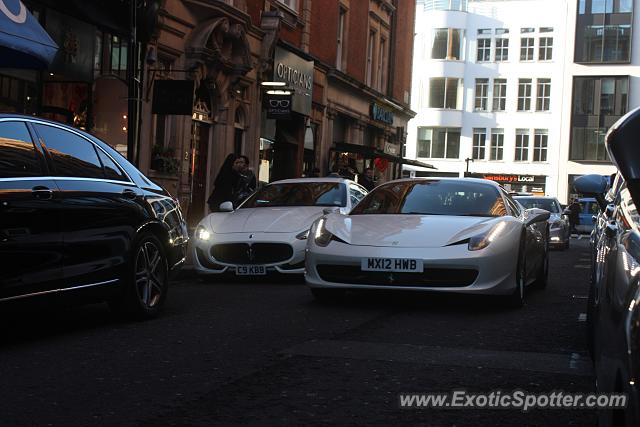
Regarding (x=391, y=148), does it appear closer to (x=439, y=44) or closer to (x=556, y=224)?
(x=556, y=224)

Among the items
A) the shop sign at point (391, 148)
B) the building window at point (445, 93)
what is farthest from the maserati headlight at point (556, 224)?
the building window at point (445, 93)

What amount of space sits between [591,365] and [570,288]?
5908 millimetres

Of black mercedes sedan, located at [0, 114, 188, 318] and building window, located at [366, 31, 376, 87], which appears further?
building window, located at [366, 31, 376, 87]

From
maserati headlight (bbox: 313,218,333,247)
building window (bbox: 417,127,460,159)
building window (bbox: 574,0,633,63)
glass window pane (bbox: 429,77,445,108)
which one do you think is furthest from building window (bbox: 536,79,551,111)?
maserati headlight (bbox: 313,218,333,247)

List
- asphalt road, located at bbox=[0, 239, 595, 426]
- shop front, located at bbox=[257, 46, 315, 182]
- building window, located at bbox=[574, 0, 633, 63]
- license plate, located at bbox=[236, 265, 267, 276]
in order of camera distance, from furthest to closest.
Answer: building window, located at bbox=[574, 0, 633, 63] < shop front, located at bbox=[257, 46, 315, 182] < license plate, located at bbox=[236, 265, 267, 276] < asphalt road, located at bbox=[0, 239, 595, 426]

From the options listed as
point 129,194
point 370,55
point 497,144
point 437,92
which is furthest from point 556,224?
point 437,92

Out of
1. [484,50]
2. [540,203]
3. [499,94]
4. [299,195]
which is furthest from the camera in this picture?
[484,50]

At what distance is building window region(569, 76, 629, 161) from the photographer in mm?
64812

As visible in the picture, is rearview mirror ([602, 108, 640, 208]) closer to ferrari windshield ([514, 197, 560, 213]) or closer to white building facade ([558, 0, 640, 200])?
ferrari windshield ([514, 197, 560, 213])

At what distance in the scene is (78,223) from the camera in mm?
6520

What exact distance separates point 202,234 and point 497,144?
59.4 m

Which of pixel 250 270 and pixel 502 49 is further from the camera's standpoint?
pixel 502 49

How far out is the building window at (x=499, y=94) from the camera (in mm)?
69188

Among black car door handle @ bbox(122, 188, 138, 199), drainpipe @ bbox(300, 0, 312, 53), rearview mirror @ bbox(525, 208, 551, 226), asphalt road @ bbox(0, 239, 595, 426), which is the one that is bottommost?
asphalt road @ bbox(0, 239, 595, 426)
